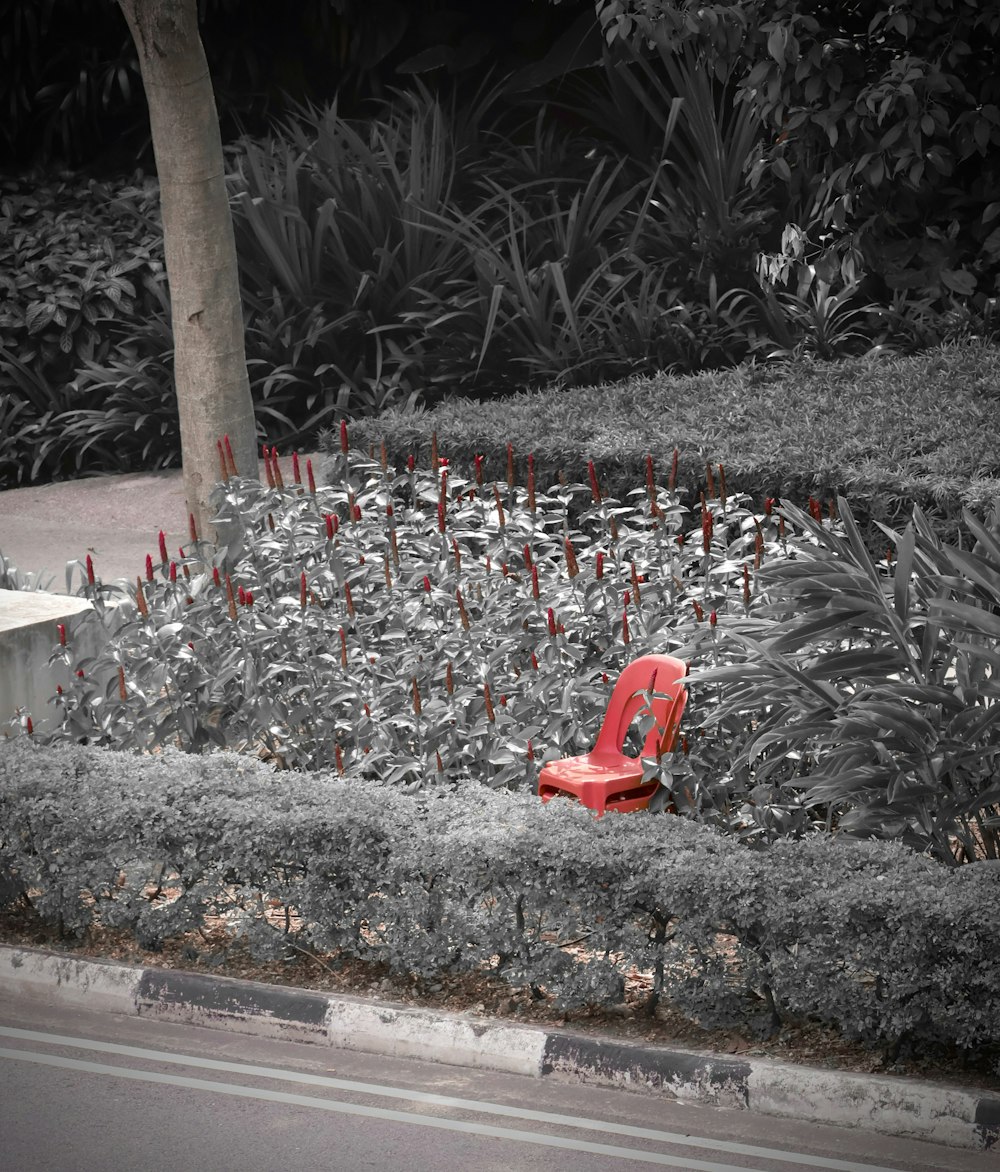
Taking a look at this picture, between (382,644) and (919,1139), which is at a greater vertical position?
(382,644)

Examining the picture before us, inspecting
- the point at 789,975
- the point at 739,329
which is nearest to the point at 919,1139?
the point at 789,975

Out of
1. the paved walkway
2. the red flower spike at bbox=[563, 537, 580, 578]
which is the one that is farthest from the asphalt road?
the paved walkway

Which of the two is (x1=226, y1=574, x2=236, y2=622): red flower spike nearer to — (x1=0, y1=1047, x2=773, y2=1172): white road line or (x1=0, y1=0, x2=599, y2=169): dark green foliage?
(x1=0, y1=1047, x2=773, y2=1172): white road line

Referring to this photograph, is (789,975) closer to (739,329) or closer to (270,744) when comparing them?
(270,744)

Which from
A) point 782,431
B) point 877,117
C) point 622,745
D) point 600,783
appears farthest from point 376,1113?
point 877,117

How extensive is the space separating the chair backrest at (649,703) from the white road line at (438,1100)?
128cm

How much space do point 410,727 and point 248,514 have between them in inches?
64.3

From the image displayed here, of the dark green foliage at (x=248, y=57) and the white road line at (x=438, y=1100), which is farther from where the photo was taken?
the dark green foliage at (x=248, y=57)

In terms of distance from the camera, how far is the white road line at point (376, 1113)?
3.60 meters

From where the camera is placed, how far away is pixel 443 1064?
4082 mm

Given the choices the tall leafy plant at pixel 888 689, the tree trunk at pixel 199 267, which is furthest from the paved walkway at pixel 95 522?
the tall leafy plant at pixel 888 689

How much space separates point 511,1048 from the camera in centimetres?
404

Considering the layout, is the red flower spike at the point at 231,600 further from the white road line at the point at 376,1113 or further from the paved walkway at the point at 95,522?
the paved walkway at the point at 95,522

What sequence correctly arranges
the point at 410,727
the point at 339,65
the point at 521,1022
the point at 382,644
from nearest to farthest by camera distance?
the point at 521,1022 → the point at 410,727 → the point at 382,644 → the point at 339,65
